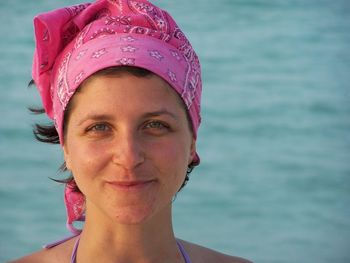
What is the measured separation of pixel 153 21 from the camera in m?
2.91

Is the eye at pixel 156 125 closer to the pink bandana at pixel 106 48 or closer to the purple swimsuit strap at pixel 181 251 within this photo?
the pink bandana at pixel 106 48

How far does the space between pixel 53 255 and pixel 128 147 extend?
62cm

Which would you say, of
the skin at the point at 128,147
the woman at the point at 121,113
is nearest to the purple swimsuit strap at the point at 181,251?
the woman at the point at 121,113

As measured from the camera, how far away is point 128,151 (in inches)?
104

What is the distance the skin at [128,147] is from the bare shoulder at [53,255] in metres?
0.26

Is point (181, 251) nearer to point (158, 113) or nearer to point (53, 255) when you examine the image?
point (53, 255)

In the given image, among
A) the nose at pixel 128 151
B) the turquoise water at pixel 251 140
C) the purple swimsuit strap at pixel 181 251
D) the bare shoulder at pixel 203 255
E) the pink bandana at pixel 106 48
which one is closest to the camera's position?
the nose at pixel 128 151

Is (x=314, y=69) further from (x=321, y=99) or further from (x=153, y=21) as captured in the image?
(x=153, y=21)

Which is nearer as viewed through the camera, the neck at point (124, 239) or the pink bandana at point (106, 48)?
the pink bandana at point (106, 48)

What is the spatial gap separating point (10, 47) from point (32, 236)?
12.4 feet

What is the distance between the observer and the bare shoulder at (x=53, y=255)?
120 inches

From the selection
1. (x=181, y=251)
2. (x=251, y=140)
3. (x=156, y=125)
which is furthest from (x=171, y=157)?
(x=251, y=140)

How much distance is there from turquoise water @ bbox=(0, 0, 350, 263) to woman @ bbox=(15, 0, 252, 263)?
3.35 m

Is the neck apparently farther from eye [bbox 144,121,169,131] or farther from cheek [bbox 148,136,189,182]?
eye [bbox 144,121,169,131]
